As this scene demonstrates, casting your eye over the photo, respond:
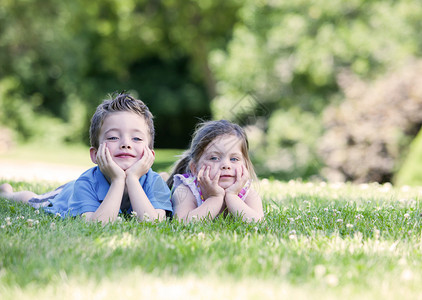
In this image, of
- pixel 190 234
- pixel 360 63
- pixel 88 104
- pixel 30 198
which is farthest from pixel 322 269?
pixel 88 104

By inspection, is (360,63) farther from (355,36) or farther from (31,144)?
(31,144)

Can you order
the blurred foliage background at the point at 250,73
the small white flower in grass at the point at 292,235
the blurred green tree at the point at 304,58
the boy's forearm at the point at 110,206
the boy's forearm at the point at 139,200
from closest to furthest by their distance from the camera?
the small white flower in grass at the point at 292,235, the boy's forearm at the point at 110,206, the boy's forearm at the point at 139,200, the blurred foliage background at the point at 250,73, the blurred green tree at the point at 304,58

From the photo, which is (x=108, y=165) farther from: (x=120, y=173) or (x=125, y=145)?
(x=125, y=145)

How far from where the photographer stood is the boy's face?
141 inches

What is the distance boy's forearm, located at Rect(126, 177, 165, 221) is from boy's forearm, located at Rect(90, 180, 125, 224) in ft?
0.31

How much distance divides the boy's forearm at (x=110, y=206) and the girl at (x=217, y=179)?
50 cm

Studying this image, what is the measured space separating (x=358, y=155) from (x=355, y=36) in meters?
4.47

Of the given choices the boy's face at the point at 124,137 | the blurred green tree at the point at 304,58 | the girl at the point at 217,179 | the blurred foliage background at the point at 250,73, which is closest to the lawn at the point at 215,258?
the girl at the point at 217,179

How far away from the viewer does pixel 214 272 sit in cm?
225

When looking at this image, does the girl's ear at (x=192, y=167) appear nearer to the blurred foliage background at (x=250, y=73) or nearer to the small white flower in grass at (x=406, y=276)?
the blurred foliage background at (x=250, y=73)

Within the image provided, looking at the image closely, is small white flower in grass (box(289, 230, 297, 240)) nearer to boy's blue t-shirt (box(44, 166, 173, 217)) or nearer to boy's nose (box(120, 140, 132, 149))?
boy's blue t-shirt (box(44, 166, 173, 217))

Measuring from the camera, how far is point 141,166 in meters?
3.57

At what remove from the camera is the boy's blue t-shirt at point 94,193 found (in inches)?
141

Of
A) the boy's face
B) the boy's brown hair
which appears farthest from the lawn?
the boy's brown hair
